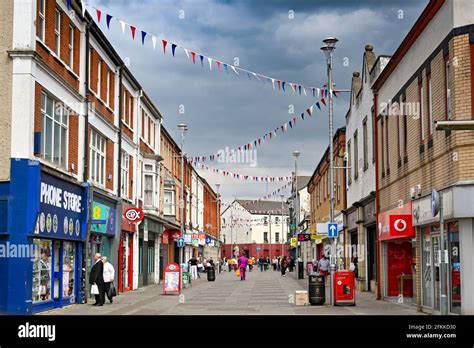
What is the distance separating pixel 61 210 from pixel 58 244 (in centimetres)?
120

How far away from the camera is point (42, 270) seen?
21562mm

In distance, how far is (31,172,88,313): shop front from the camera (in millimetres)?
20875

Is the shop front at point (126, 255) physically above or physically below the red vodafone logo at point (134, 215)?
below

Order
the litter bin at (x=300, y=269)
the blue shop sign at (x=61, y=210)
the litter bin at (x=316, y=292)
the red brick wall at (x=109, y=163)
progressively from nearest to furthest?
the blue shop sign at (x=61, y=210)
the litter bin at (x=316, y=292)
the red brick wall at (x=109, y=163)
the litter bin at (x=300, y=269)

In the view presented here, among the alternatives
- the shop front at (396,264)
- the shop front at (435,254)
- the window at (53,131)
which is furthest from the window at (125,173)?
the shop front at (435,254)

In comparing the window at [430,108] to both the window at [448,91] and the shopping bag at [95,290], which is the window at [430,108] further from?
the shopping bag at [95,290]

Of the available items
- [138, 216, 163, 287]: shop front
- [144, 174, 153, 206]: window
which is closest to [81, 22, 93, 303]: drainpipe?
[138, 216, 163, 287]: shop front

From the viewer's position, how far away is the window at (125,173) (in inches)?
1361

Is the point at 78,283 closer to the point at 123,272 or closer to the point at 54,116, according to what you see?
the point at 54,116

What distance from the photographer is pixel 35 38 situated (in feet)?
66.7

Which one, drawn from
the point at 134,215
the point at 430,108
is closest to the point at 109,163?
the point at 134,215

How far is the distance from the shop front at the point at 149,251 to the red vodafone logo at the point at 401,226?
673 inches
